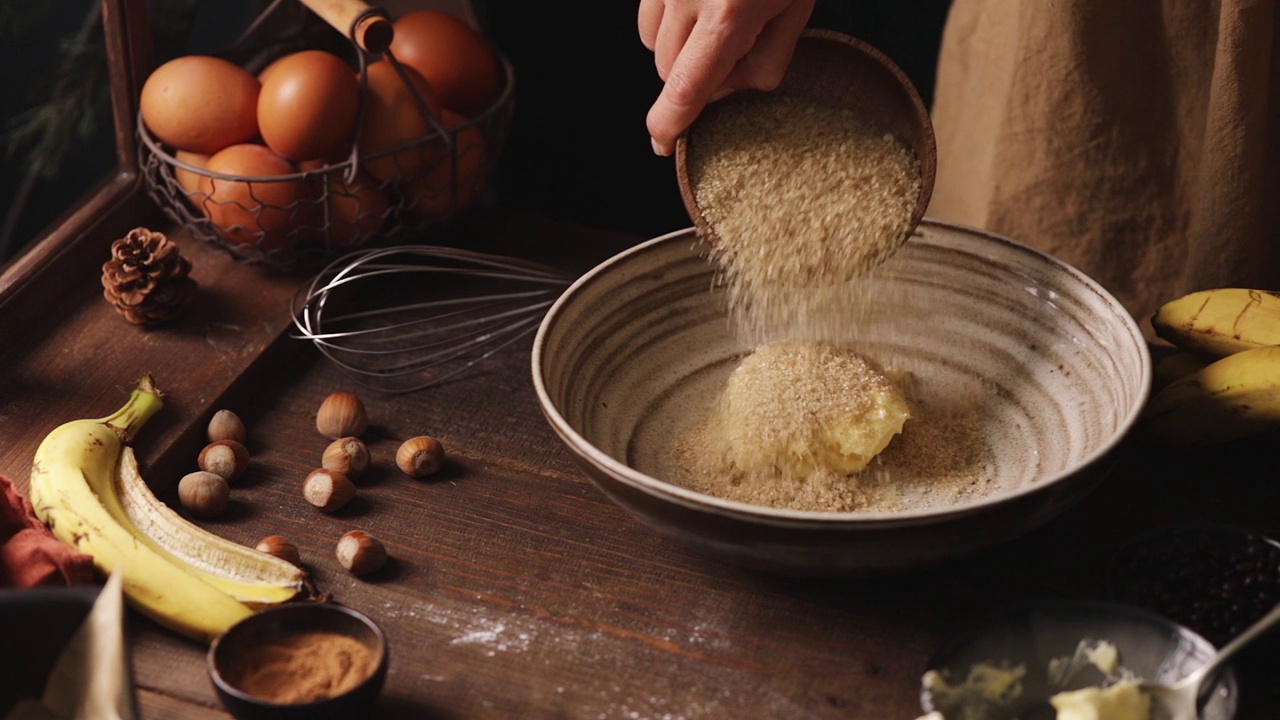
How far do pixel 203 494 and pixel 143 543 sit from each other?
94mm

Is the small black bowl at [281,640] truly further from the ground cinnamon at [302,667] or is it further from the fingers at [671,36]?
the fingers at [671,36]

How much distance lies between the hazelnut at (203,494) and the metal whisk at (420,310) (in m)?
0.20

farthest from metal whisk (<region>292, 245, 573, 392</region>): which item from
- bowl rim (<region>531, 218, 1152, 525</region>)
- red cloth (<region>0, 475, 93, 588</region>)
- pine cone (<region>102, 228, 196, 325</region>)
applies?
red cloth (<region>0, 475, 93, 588</region>)

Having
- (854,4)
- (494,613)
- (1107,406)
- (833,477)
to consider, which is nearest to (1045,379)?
(1107,406)

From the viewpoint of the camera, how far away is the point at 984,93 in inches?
58.8

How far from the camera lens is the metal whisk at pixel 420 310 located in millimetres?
1356

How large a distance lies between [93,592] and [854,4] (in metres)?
1.24

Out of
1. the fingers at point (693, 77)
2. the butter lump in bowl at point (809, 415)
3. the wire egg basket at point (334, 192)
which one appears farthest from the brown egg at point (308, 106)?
the butter lump in bowl at point (809, 415)

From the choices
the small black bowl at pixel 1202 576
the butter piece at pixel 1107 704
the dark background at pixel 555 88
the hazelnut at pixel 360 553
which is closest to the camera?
the butter piece at pixel 1107 704

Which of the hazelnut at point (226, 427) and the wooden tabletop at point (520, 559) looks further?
the hazelnut at point (226, 427)

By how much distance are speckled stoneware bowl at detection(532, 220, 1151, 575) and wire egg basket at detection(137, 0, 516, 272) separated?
0.34 m

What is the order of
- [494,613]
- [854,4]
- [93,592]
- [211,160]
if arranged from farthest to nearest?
[854,4] → [211,160] → [494,613] → [93,592]

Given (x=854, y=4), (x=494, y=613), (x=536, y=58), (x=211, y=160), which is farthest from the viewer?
(x=536, y=58)

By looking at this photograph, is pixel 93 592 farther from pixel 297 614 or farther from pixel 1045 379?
pixel 1045 379
